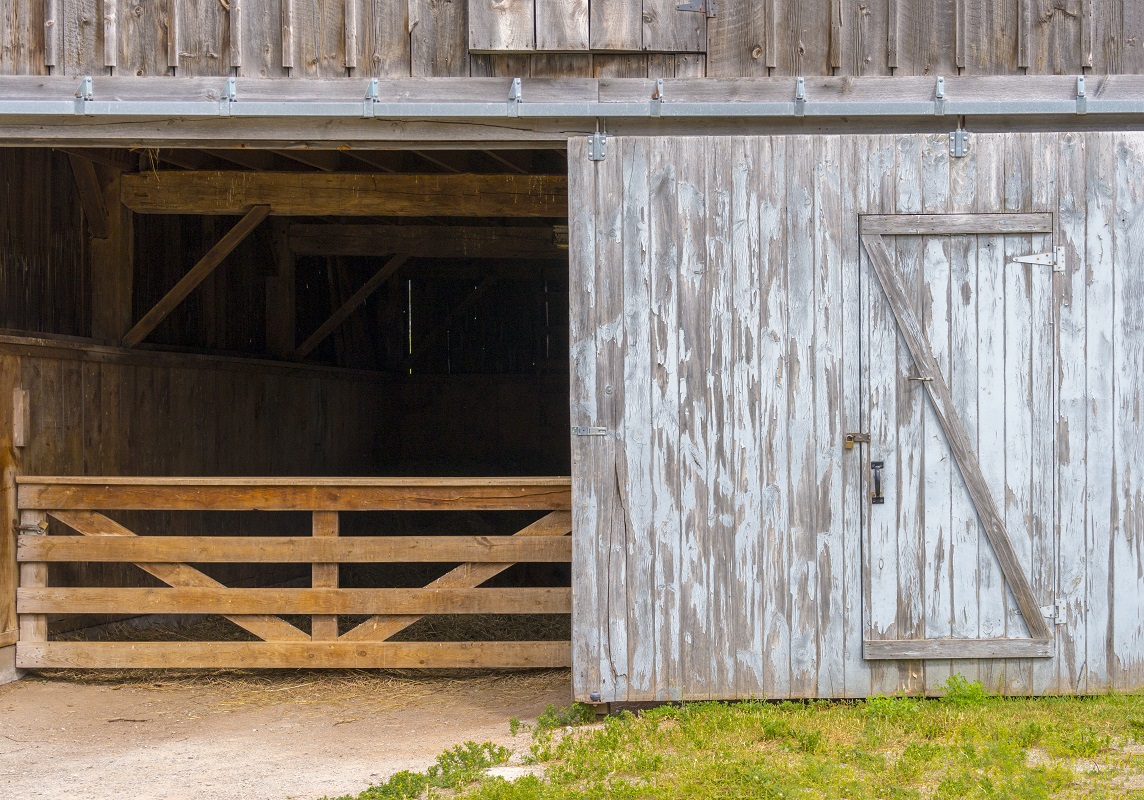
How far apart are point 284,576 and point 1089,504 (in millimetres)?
7457

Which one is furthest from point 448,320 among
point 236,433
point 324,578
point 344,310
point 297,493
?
point 324,578

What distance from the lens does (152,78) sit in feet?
17.2

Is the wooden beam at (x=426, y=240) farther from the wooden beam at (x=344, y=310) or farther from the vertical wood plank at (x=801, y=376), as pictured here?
the vertical wood plank at (x=801, y=376)

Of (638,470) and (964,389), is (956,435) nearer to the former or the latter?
(964,389)

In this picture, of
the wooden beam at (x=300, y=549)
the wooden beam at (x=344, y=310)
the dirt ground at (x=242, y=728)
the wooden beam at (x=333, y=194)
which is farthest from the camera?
the wooden beam at (x=344, y=310)

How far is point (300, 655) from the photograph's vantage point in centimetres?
639

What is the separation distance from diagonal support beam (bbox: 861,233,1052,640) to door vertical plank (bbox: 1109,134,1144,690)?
40 centimetres

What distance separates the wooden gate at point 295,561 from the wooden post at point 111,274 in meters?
1.71

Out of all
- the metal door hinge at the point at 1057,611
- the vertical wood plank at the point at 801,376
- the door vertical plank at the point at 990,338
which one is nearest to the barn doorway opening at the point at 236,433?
the vertical wood plank at the point at 801,376

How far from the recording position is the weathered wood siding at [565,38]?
5219 millimetres

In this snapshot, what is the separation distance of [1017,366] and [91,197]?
246 inches

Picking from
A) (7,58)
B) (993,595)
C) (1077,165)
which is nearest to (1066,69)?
(1077,165)

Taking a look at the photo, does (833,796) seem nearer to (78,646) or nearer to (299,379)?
(78,646)

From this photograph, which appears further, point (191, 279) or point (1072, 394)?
point (191, 279)
